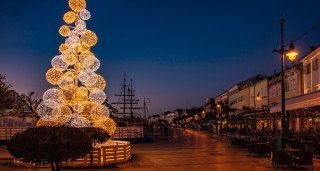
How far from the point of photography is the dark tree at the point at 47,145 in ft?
35.2

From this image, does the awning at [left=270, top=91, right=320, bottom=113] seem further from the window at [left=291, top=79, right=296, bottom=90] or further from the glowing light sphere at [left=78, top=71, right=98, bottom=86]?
the window at [left=291, top=79, right=296, bottom=90]

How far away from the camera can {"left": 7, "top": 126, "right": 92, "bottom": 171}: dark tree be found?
1072 cm

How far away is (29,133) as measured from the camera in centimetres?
1101

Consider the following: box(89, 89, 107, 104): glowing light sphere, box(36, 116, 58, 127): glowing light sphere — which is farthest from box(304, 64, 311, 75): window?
box(36, 116, 58, 127): glowing light sphere

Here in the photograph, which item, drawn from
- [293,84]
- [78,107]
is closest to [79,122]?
[78,107]

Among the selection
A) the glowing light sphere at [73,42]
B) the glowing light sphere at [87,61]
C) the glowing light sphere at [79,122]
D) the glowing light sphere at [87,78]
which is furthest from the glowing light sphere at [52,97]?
the glowing light sphere at [73,42]

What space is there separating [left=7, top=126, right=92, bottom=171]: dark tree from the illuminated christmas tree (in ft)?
28.0

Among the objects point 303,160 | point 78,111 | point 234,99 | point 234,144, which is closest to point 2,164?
point 78,111

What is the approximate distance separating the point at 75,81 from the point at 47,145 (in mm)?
10828

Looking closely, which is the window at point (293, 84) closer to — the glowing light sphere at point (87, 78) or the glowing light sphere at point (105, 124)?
→ the glowing light sphere at point (105, 124)

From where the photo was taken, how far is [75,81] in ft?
69.9

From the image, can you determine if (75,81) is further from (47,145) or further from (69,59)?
(47,145)

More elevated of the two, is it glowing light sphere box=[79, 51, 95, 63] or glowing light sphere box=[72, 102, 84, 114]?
glowing light sphere box=[79, 51, 95, 63]

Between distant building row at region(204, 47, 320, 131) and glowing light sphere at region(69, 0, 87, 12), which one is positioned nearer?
glowing light sphere at region(69, 0, 87, 12)
